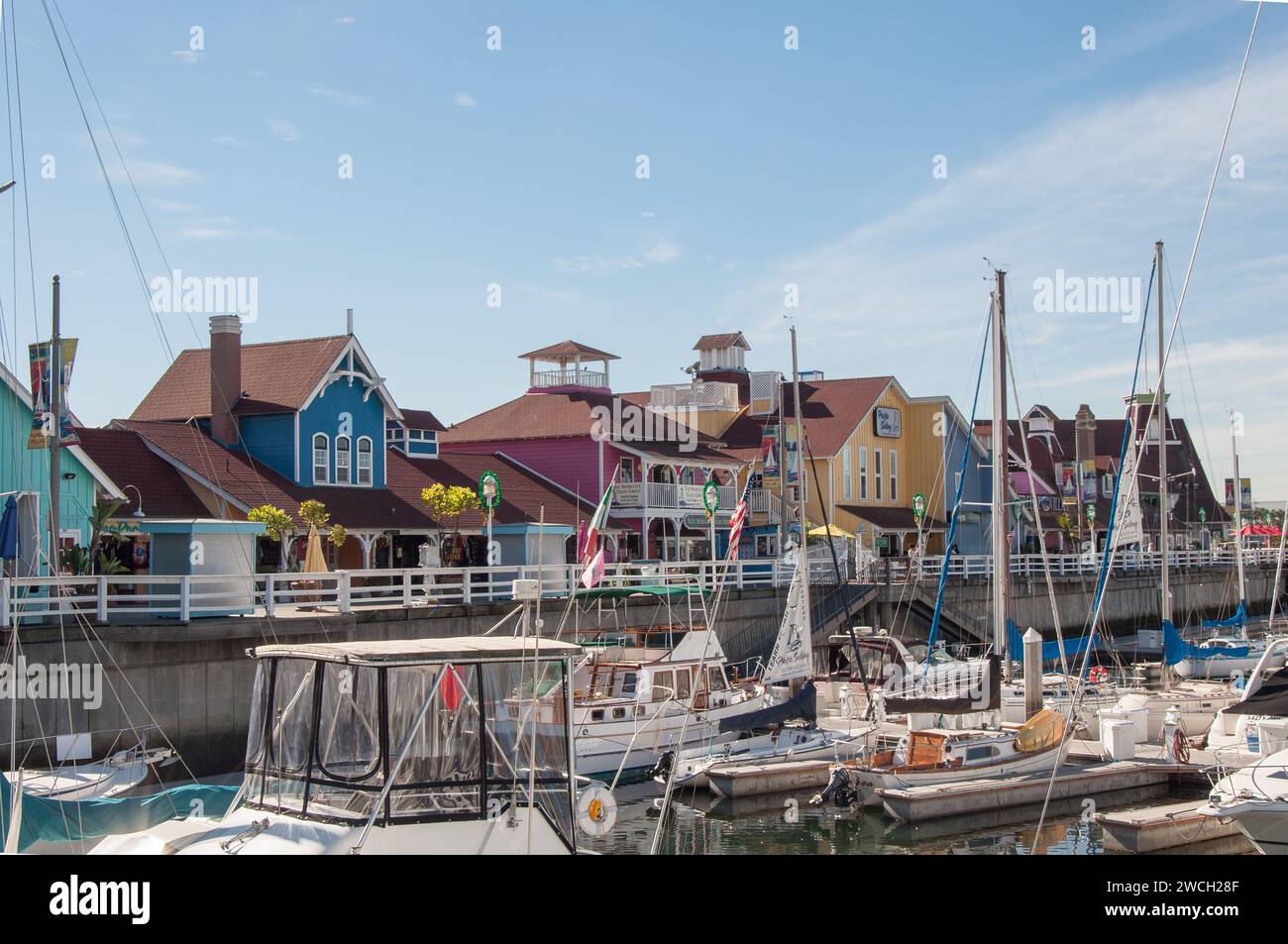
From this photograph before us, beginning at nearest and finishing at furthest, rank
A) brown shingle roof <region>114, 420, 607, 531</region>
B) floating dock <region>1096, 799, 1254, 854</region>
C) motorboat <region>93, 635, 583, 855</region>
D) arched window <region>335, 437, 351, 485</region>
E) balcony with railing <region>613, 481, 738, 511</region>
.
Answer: motorboat <region>93, 635, 583, 855</region> < floating dock <region>1096, 799, 1254, 854</region> < brown shingle roof <region>114, 420, 607, 531</region> < arched window <region>335, 437, 351, 485</region> < balcony with railing <region>613, 481, 738, 511</region>

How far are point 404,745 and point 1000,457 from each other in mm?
20102

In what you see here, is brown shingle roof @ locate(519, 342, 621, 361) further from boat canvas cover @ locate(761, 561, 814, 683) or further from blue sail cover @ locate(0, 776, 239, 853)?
blue sail cover @ locate(0, 776, 239, 853)

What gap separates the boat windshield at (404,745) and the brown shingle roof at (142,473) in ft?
70.2

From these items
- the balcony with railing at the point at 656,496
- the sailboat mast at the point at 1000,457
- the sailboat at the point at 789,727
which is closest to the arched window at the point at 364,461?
the balcony with railing at the point at 656,496

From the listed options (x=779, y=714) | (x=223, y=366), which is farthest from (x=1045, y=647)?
(x=223, y=366)

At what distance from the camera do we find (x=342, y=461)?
37438 millimetres

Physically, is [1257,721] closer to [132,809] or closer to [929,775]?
[929,775]

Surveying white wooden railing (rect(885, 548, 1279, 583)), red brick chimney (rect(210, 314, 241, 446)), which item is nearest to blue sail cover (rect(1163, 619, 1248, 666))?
white wooden railing (rect(885, 548, 1279, 583))

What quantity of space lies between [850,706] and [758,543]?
23.2m

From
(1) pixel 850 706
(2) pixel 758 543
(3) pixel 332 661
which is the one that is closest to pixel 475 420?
(2) pixel 758 543

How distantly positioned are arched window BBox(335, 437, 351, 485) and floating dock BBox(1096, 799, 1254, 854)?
2411 centimetres

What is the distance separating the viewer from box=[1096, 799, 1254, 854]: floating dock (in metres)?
18.6

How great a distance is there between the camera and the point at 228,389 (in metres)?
37.1

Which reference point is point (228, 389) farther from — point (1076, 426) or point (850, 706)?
point (1076, 426)
